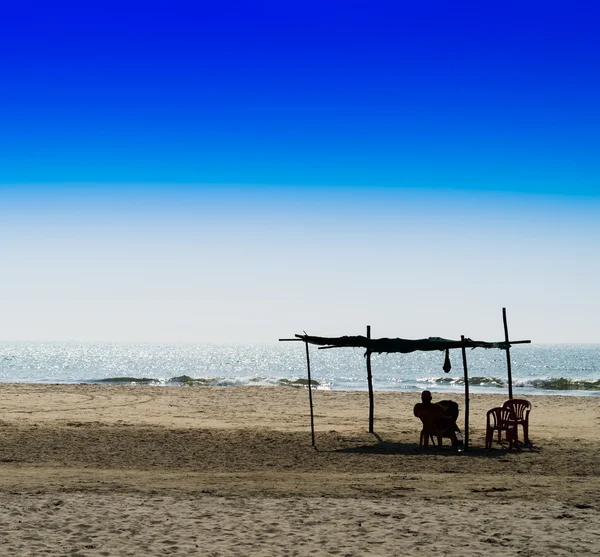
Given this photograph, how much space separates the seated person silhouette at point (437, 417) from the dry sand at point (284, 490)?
326mm

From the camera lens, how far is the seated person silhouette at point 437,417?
1414 centimetres

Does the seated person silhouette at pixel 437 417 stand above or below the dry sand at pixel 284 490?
above

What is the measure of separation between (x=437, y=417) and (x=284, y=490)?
5427 millimetres

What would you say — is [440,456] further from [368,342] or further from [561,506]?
[561,506]

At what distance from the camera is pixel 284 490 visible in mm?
9648

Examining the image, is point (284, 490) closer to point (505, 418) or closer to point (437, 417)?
point (437, 417)

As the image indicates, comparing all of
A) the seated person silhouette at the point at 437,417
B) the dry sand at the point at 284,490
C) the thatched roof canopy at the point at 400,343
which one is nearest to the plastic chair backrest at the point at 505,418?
the dry sand at the point at 284,490

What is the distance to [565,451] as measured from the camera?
13.9 metres

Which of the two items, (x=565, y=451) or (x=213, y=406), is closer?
(x=565, y=451)

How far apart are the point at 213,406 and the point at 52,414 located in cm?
577

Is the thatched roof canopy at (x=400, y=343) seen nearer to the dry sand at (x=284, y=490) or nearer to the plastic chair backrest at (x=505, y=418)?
the plastic chair backrest at (x=505, y=418)

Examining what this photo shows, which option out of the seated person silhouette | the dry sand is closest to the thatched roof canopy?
the seated person silhouette

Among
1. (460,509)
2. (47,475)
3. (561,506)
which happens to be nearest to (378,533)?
(460,509)

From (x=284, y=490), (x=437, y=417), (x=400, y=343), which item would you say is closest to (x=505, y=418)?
(x=437, y=417)
